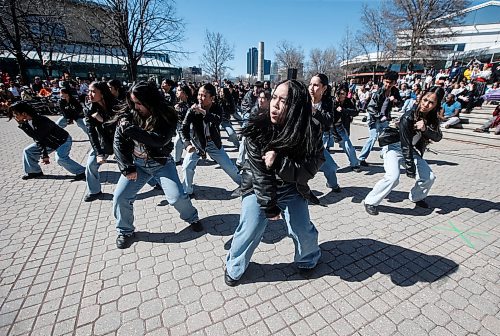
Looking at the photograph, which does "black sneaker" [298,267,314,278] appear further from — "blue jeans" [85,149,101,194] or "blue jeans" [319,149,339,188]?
"blue jeans" [85,149,101,194]

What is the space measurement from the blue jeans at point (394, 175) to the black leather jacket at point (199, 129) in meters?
2.65

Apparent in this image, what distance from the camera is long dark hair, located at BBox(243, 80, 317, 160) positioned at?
6.21ft

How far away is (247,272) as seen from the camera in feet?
8.75

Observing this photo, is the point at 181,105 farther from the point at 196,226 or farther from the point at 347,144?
the point at 347,144

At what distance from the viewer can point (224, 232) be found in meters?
3.44

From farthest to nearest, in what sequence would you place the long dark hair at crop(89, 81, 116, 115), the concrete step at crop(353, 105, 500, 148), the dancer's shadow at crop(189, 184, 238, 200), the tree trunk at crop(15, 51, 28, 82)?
the tree trunk at crop(15, 51, 28, 82), the concrete step at crop(353, 105, 500, 148), the dancer's shadow at crop(189, 184, 238, 200), the long dark hair at crop(89, 81, 116, 115)

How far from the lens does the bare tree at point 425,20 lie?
21531mm

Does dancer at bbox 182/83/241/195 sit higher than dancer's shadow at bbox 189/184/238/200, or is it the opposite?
dancer at bbox 182/83/241/195

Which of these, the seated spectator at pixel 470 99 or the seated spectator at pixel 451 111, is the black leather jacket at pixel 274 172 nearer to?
the seated spectator at pixel 451 111

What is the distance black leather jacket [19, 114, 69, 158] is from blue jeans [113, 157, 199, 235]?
9.77ft

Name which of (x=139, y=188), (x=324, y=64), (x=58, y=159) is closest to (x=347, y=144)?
(x=139, y=188)

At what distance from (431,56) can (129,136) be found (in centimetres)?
3122

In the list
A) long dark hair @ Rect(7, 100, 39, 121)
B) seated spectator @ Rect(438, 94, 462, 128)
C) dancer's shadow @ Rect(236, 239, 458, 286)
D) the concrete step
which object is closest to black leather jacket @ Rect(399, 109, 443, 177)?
dancer's shadow @ Rect(236, 239, 458, 286)

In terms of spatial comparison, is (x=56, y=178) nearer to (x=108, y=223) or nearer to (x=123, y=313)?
(x=108, y=223)
